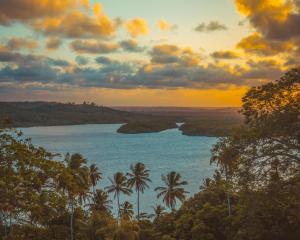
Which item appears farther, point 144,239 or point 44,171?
point 144,239

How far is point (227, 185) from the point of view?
27859 mm

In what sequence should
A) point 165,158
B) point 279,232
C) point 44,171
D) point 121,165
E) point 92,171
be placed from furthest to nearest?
point 165,158 < point 121,165 < point 92,171 < point 279,232 < point 44,171

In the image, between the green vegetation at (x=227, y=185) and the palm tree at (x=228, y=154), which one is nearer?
the green vegetation at (x=227, y=185)

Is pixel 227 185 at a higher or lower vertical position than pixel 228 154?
lower

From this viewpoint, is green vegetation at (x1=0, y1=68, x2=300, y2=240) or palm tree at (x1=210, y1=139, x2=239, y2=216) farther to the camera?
palm tree at (x1=210, y1=139, x2=239, y2=216)

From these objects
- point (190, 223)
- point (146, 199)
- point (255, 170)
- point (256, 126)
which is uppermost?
point (256, 126)

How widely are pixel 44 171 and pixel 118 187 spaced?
64.3 meters

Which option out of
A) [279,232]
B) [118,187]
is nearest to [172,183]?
[118,187]

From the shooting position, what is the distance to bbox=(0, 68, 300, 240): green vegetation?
15602 mm

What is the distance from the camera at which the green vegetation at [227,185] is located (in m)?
15.6

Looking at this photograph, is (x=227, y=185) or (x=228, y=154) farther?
(x=227, y=185)

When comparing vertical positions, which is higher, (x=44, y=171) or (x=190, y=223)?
(x=44, y=171)

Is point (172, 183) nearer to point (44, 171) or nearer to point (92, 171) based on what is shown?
point (92, 171)

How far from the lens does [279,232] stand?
114 ft
